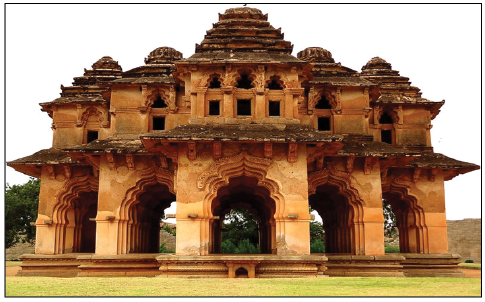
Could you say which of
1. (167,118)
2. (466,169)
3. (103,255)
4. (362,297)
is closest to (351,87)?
(466,169)

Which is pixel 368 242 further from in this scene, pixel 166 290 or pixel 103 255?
pixel 166 290

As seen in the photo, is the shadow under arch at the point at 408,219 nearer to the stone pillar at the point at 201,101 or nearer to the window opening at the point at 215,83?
the window opening at the point at 215,83

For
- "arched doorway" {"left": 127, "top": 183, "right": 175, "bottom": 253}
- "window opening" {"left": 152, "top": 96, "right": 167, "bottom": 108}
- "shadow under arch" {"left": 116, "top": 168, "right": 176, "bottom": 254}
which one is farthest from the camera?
"window opening" {"left": 152, "top": 96, "right": 167, "bottom": 108}

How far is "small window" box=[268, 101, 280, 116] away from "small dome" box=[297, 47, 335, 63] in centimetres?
573

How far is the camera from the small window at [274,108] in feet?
59.4

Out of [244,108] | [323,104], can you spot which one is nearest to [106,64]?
[244,108]

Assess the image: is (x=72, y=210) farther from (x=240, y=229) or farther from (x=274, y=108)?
(x=240, y=229)

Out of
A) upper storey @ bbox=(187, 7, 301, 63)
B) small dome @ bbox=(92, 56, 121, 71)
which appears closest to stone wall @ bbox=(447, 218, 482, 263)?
upper storey @ bbox=(187, 7, 301, 63)

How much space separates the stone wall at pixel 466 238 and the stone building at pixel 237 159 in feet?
52.1

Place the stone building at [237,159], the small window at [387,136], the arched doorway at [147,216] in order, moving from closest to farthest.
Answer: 1. the stone building at [237,159]
2. the arched doorway at [147,216]
3. the small window at [387,136]

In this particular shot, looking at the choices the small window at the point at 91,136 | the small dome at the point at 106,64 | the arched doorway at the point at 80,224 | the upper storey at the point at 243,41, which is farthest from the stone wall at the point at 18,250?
the upper storey at the point at 243,41

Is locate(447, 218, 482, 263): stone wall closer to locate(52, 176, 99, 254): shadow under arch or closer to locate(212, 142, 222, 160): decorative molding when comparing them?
locate(52, 176, 99, 254): shadow under arch

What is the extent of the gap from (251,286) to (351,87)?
11.3 meters

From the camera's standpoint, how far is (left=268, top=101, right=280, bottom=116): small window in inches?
713
